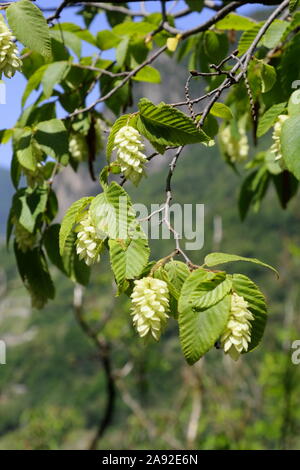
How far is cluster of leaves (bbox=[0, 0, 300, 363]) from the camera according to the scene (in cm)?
102

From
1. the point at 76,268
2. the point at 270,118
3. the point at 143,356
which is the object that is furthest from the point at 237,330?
the point at 143,356

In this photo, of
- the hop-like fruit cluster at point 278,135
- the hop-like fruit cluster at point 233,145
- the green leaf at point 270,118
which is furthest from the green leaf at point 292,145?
the hop-like fruit cluster at point 233,145

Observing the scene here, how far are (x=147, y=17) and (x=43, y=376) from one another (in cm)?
6776

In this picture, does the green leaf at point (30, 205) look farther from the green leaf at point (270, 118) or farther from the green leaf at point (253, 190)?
the green leaf at point (253, 190)

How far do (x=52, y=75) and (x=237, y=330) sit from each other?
1.21 meters

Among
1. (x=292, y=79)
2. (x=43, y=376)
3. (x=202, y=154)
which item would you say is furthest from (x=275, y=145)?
(x=202, y=154)

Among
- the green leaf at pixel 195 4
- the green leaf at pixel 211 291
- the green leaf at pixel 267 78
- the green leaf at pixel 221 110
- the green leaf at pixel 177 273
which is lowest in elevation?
the green leaf at pixel 177 273

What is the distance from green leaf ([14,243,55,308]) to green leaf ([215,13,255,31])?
1055 millimetres

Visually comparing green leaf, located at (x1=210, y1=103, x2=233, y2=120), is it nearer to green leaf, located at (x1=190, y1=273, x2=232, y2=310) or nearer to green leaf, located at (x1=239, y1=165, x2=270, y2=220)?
green leaf, located at (x1=190, y1=273, x2=232, y2=310)

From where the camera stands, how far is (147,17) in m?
2.17

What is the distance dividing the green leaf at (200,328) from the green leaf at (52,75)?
110 centimetres

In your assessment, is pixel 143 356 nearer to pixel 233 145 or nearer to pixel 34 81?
pixel 233 145

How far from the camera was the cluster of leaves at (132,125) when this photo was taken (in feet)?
3.34
